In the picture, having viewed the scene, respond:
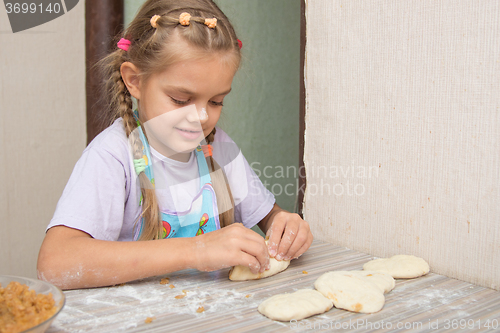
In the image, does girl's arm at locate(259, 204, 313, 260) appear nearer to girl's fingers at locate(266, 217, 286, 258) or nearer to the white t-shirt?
girl's fingers at locate(266, 217, 286, 258)

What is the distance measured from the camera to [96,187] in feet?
2.94

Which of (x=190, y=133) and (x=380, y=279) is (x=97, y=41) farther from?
(x=380, y=279)

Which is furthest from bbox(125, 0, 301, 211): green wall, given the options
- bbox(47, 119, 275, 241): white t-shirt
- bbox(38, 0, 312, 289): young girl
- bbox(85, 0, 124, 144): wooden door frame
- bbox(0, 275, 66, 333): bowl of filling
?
bbox(0, 275, 66, 333): bowl of filling

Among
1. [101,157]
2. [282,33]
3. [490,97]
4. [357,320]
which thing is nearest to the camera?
[357,320]

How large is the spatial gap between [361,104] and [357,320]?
0.56 m

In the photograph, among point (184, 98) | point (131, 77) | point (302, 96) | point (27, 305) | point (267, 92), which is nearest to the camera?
point (27, 305)

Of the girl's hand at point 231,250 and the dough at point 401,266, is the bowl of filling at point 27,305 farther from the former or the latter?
the dough at point 401,266

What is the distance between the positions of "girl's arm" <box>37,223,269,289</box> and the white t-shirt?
0.05 meters

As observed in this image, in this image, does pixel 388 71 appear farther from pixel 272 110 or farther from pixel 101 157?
pixel 272 110

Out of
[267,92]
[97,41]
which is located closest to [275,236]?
[97,41]

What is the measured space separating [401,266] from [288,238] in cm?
25

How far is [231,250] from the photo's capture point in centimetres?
82

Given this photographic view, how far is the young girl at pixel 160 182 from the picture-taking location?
81 cm

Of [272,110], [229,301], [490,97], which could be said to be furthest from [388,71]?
[272,110]
